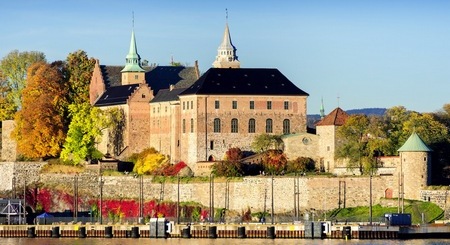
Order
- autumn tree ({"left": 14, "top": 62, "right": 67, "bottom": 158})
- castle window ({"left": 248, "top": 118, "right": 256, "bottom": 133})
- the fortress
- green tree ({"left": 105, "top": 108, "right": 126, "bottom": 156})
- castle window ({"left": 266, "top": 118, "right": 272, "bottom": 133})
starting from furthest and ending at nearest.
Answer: green tree ({"left": 105, "top": 108, "right": 126, "bottom": 156})
autumn tree ({"left": 14, "top": 62, "right": 67, "bottom": 158})
castle window ({"left": 266, "top": 118, "right": 272, "bottom": 133})
castle window ({"left": 248, "top": 118, "right": 256, "bottom": 133})
the fortress

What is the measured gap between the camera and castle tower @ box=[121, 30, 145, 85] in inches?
5886

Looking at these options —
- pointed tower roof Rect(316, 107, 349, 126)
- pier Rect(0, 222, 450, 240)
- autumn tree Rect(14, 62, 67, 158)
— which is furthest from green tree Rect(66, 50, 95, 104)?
pier Rect(0, 222, 450, 240)

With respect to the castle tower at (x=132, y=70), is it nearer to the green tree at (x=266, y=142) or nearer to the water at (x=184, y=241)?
the green tree at (x=266, y=142)

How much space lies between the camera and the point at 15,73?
15200cm

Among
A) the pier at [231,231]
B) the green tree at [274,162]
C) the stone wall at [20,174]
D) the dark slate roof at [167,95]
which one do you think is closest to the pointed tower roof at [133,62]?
the dark slate roof at [167,95]

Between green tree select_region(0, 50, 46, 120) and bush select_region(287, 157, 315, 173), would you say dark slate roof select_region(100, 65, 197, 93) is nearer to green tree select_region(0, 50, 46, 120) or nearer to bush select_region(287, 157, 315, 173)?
green tree select_region(0, 50, 46, 120)

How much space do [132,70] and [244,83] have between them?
16.8 meters

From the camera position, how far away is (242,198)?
125 meters

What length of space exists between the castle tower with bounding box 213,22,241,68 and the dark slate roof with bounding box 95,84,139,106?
17.1 meters

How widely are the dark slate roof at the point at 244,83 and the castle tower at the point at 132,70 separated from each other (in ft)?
42.7

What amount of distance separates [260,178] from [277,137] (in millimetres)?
8499

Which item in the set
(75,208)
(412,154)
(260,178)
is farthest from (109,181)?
(412,154)

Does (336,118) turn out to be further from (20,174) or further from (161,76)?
(161,76)

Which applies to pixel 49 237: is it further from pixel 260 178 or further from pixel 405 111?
pixel 405 111
